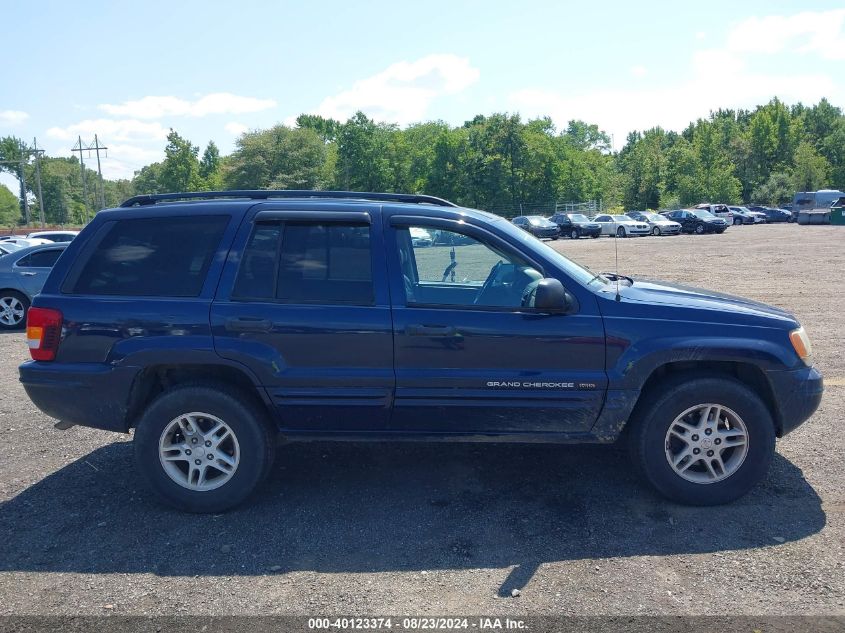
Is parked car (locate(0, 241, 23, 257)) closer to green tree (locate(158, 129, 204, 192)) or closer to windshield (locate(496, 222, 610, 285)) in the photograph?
windshield (locate(496, 222, 610, 285))

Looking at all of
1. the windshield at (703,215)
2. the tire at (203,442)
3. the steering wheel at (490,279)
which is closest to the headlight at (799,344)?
the steering wheel at (490,279)

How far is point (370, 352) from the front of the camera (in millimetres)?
4258

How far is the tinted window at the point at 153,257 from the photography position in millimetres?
4422

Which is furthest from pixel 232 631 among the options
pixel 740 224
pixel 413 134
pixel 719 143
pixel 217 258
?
pixel 719 143

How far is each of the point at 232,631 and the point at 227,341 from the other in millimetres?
1722

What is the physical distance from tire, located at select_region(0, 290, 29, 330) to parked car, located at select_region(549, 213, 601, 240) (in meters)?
38.1

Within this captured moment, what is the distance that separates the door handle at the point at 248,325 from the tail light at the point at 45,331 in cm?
111

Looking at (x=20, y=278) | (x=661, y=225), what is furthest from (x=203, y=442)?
(x=661, y=225)

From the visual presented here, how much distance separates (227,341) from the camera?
4266 mm

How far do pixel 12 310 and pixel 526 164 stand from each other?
194 feet

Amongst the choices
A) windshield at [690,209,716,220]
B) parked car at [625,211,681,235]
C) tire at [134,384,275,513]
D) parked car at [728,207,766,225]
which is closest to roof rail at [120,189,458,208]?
tire at [134,384,275,513]

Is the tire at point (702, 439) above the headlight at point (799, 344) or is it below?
below

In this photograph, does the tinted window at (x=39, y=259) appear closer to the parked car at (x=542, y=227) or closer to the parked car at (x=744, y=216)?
the parked car at (x=542, y=227)

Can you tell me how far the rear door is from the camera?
168 inches
